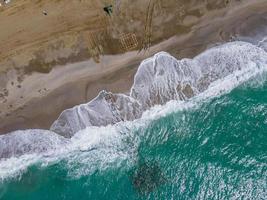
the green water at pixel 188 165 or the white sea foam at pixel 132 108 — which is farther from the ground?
the white sea foam at pixel 132 108

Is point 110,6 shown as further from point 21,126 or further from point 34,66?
point 21,126

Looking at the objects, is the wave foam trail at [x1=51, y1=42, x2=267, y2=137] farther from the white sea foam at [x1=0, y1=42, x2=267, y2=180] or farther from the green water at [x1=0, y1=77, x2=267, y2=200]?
the green water at [x1=0, y1=77, x2=267, y2=200]

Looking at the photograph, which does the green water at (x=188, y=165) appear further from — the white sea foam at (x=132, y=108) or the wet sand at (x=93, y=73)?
the wet sand at (x=93, y=73)

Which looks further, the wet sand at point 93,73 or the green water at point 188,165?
the green water at point 188,165

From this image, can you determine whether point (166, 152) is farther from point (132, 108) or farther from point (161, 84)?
point (161, 84)

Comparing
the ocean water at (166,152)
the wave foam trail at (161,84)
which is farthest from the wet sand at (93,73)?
the ocean water at (166,152)

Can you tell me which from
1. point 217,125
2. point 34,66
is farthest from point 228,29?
point 34,66

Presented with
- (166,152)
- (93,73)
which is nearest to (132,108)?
(93,73)
